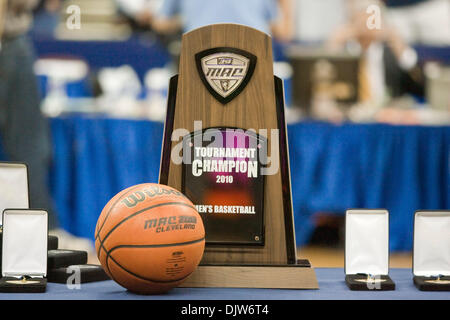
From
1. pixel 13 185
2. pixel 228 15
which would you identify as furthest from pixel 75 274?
pixel 228 15

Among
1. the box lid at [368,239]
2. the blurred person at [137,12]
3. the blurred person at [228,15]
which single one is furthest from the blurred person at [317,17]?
the box lid at [368,239]

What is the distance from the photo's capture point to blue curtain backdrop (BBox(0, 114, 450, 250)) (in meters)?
4.04

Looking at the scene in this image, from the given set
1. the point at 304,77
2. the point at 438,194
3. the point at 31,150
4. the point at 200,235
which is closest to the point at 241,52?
the point at 200,235

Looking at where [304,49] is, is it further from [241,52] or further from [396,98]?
[241,52]

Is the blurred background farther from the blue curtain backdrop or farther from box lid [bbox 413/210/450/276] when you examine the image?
box lid [bbox 413/210/450/276]

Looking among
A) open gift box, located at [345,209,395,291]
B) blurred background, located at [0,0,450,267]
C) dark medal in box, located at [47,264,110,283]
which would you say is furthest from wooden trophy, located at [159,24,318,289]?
blurred background, located at [0,0,450,267]

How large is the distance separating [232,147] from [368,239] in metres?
0.45

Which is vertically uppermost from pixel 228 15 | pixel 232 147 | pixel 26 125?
pixel 228 15

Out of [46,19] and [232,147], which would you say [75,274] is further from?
[46,19]

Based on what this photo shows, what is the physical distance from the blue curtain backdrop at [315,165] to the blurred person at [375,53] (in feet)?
2.19

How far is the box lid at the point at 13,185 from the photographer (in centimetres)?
195

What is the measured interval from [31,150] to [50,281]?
7.00 ft

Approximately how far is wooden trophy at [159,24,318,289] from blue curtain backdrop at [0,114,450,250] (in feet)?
7.00

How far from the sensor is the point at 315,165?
4.10m
